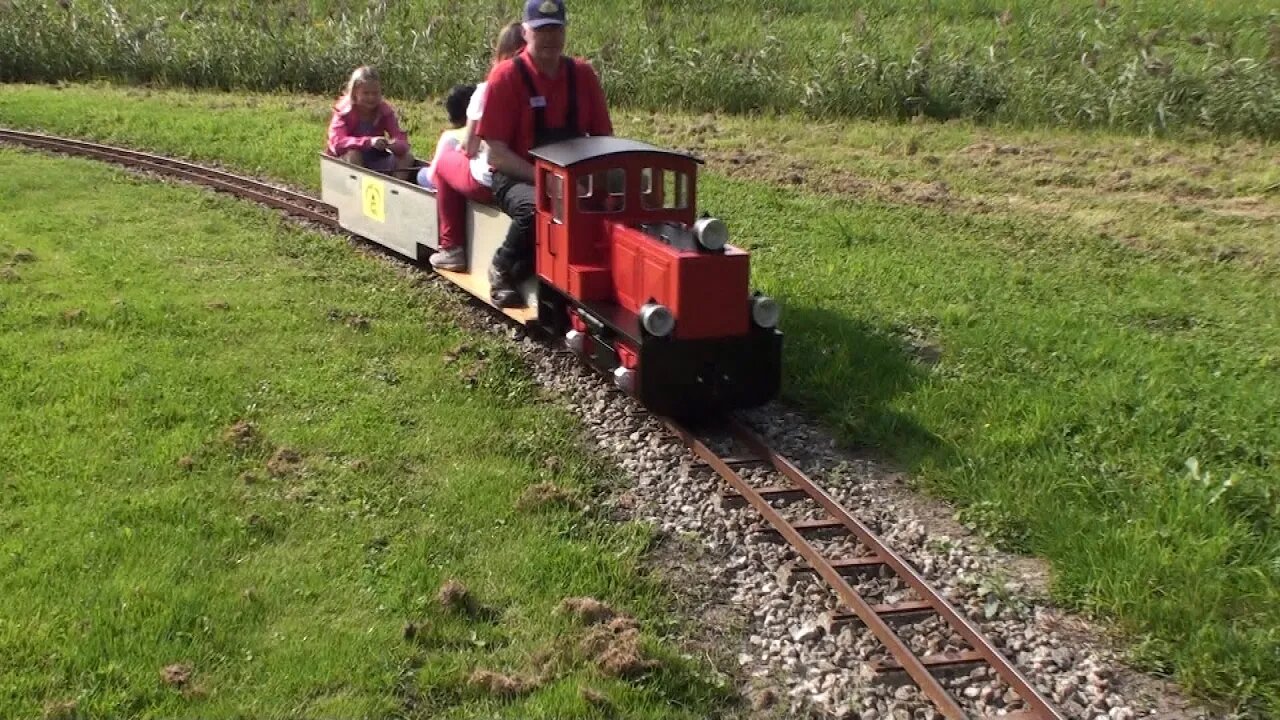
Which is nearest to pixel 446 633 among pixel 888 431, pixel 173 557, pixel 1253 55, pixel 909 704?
pixel 173 557

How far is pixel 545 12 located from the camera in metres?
7.73

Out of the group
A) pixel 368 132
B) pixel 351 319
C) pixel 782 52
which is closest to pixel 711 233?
pixel 351 319

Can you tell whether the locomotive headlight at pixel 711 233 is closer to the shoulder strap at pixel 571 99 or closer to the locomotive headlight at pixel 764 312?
the locomotive headlight at pixel 764 312

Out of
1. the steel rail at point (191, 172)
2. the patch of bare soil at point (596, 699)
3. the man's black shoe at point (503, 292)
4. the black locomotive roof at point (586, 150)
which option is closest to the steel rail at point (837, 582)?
the patch of bare soil at point (596, 699)

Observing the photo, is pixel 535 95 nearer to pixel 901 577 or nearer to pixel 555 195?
pixel 555 195

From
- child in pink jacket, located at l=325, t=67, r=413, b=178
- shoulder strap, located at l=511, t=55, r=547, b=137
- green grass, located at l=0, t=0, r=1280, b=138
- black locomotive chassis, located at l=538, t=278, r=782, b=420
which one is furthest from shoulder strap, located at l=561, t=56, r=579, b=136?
green grass, located at l=0, t=0, r=1280, b=138

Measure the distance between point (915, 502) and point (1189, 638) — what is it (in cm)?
168

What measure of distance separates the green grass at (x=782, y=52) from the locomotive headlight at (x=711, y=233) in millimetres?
11131

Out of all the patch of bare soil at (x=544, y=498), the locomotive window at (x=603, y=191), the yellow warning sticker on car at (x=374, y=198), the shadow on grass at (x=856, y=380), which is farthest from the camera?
the yellow warning sticker on car at (x=374, y=198)

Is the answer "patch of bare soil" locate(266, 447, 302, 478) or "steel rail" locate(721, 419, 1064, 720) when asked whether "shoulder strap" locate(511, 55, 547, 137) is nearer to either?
"steel rail" locate(721, 419, 1064, 720)

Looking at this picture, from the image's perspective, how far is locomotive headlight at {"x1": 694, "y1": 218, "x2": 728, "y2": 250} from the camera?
21.9 ft

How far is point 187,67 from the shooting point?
65.4 ft

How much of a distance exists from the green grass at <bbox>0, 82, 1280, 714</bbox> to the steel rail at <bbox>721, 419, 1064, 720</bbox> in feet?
2.06

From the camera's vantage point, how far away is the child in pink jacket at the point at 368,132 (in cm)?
1119
